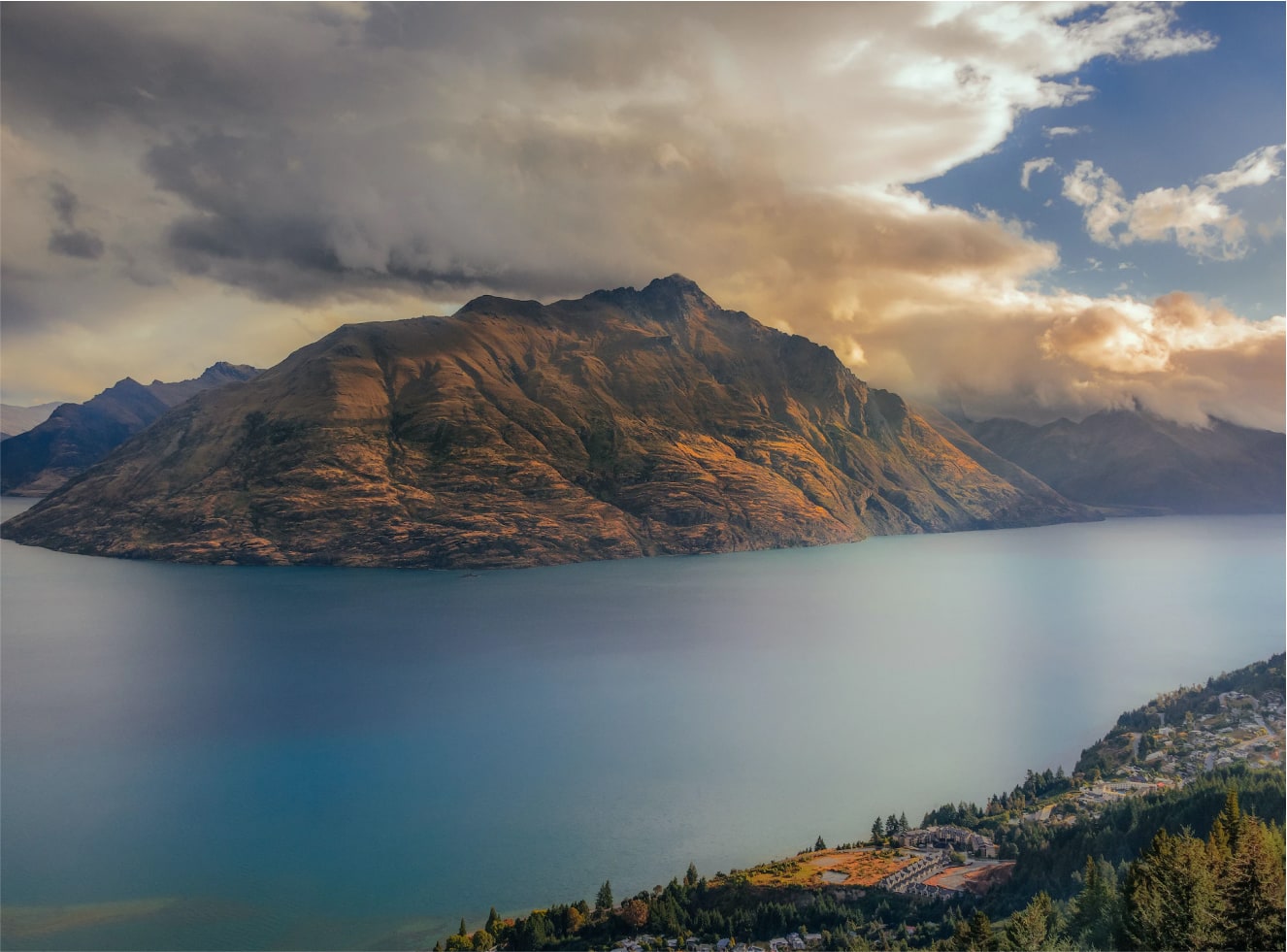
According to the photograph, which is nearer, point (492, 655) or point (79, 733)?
point (79, 733)

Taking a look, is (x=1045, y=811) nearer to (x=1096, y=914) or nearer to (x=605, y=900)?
(x=1096, y=914)

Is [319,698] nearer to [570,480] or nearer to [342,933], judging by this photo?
[342,933]

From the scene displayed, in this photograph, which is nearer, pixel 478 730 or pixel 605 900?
pixel 605 900

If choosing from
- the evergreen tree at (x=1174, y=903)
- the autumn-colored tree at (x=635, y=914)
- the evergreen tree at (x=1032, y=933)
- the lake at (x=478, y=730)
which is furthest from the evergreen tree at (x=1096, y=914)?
the autumn-colored tree at (x=635, y=914)

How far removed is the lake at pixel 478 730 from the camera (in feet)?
127

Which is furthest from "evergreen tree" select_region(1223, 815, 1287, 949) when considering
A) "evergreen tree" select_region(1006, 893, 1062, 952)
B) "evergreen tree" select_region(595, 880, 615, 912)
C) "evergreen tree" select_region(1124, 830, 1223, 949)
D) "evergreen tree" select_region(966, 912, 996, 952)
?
"evergreen tree" select_region(595, 880, 615, 912)

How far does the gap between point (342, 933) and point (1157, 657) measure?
88621 millimetres

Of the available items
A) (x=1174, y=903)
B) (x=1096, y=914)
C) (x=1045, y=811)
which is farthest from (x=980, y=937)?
(x=1045, y=811)

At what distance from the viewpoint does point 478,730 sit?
62625mm

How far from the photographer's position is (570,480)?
7667 inches

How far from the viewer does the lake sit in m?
38.7

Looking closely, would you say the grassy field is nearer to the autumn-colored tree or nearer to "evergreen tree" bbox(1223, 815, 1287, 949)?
the autumn-colored tree

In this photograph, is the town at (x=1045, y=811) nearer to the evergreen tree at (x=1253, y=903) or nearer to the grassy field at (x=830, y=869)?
the grassy field at (x=830, y=869)

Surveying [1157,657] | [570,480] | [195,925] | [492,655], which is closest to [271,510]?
[570,480]
